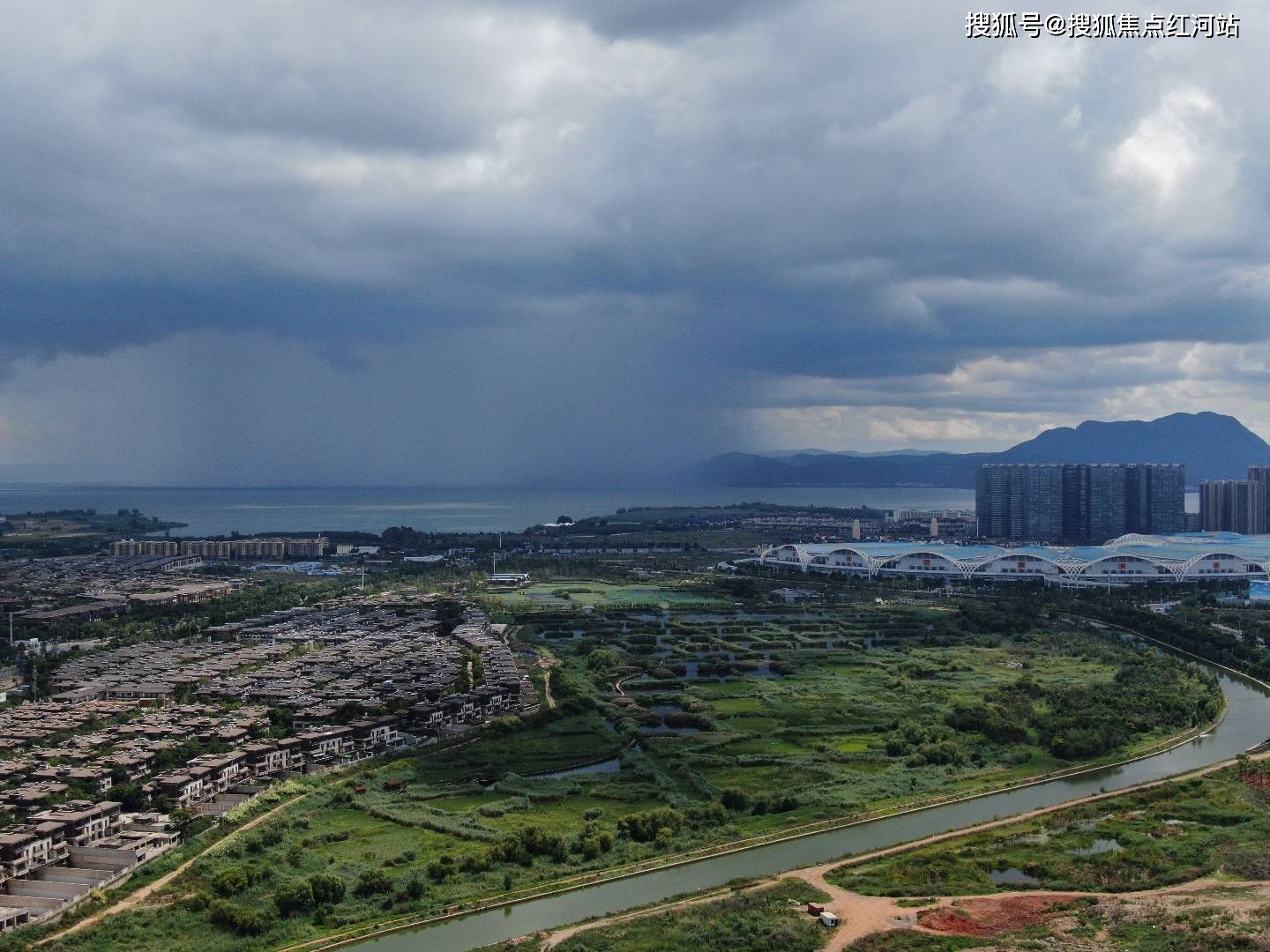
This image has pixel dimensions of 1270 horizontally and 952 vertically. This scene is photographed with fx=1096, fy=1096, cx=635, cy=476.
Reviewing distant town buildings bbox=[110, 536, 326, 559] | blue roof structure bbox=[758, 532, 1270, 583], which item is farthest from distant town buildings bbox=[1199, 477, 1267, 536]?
distant town buildings bbox=[110, 536, 326, 559]

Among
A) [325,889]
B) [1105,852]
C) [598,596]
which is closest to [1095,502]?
[598,596]

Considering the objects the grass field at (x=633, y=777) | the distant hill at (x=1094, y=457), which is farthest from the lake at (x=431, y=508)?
the grass field at (x=633, y=777)

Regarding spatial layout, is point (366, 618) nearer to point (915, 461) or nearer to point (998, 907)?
point (998, 907)

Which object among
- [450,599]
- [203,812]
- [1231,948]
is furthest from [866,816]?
[450,599]

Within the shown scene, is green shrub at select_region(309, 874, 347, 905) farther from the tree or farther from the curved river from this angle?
the curved river

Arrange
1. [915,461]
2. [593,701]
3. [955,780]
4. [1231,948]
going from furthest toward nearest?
[915,461]
[593,701]
[955,780]
[1231,948]

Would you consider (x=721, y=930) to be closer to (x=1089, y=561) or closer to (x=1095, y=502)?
(x=1089, y=561)
